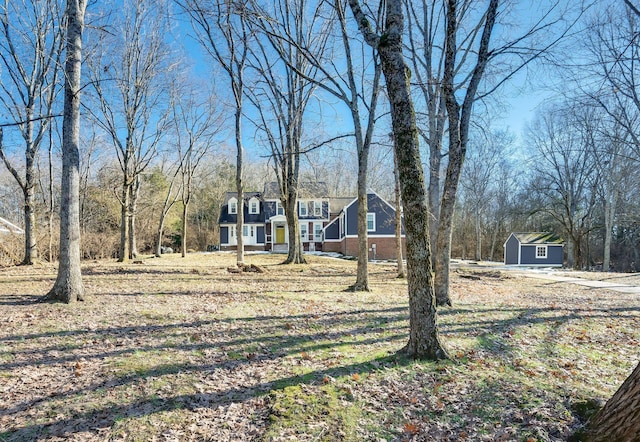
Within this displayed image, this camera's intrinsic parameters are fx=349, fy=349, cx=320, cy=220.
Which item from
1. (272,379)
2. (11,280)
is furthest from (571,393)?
(11,280)

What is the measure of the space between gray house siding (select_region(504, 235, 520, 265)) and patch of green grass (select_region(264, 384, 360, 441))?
1241 inches

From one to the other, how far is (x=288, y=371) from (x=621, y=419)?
315cm

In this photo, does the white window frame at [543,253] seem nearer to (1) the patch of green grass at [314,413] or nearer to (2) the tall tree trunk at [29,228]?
(1) the patch of green grass at [314,413]

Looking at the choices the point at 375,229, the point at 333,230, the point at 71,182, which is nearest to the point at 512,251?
the point at 375,229

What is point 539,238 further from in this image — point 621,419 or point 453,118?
point 621,419

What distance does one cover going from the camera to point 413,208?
4.38 m

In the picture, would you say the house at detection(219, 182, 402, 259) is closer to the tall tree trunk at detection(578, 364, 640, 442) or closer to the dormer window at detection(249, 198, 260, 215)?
the dormer window at detection(249, 198, 260, 215)

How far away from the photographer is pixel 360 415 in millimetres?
3438

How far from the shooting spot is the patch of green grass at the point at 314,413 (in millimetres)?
3127

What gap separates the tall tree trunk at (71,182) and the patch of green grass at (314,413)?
5.44 metres

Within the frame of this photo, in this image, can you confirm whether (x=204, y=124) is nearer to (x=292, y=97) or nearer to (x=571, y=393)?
(x=292, y=97)

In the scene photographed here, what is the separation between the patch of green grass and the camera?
313cm

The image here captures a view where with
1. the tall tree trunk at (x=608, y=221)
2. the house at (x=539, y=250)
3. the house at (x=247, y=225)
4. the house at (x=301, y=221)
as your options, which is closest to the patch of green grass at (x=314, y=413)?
the tall tree trunk at (x=608, y=221)

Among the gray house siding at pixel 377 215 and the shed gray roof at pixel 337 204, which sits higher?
the shed gray roof at pixel 337 204
